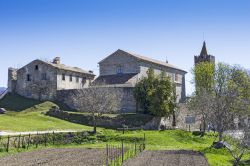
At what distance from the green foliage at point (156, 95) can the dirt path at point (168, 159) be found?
27777 mm

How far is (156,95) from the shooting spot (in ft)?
230

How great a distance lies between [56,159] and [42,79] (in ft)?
171


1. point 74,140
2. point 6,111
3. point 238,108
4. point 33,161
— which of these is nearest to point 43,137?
point 74,140

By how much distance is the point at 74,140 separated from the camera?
5241cm

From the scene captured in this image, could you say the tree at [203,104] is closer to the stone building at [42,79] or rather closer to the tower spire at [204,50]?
the stone building at [42,79]

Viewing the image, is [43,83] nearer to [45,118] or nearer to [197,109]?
[45,118]

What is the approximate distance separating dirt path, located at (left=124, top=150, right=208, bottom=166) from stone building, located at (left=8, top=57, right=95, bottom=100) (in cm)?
4664

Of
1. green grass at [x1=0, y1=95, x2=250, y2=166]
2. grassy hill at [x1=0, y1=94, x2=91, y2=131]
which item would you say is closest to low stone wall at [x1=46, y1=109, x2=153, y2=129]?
grassy hill at [x1=0, y1=94, x2=91, y2=131]

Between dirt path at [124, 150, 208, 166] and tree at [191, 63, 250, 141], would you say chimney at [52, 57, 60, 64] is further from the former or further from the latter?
dirt path at [124, 150, 208, 166]

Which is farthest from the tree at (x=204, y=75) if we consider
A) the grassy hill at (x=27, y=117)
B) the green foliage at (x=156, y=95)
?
the grassy hill at (x=27, y=117)

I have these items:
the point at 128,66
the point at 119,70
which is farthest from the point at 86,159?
the point at 119,70

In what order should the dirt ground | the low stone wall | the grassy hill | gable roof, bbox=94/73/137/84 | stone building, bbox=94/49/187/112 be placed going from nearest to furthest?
the dirt ground < the grassy hill < the low stone wall < stone building, bbox=94/49/187/112 < gable roof, bbox=94/73/137/84

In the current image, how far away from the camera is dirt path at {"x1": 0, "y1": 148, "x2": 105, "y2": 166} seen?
105ft

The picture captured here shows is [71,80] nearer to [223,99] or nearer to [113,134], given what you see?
[113,134]
